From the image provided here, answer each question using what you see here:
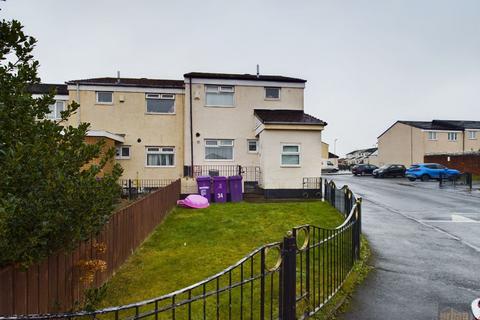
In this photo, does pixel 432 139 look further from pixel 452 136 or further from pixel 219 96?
pixel 219 96

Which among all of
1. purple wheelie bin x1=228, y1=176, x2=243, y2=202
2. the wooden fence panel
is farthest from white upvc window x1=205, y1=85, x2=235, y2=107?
the wooden fence panel

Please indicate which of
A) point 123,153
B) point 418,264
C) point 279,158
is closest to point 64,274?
Result: point 418,264

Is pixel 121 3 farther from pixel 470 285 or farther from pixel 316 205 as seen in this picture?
pixel 470 285

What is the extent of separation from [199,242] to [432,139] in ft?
147

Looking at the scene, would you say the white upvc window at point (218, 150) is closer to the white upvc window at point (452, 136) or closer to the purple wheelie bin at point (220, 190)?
the purple wheelie bin at point (220, 190)

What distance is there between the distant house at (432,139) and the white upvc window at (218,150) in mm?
33545

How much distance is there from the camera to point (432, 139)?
1784 inches

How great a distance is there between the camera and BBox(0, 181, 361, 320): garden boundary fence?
3043 mm

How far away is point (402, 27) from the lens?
22.3m

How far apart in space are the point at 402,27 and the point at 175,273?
22126mm

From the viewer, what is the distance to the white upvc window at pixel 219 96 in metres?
20.8

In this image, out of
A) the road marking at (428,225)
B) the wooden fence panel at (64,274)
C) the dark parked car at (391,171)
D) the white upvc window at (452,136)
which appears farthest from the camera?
the white upvc window at (452,136)

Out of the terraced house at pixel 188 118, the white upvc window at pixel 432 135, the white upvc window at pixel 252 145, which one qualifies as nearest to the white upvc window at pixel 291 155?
the terraced house at pixel 188 118

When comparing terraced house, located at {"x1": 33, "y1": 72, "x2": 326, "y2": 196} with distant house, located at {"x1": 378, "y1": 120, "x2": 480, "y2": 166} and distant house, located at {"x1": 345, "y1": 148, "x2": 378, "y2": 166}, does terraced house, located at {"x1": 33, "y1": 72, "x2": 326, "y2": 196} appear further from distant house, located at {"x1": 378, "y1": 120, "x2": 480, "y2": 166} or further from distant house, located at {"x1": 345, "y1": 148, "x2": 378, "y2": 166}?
distant house, located at {"x1": 345, "y1": 148, "x2": 378, "y2": 166}
